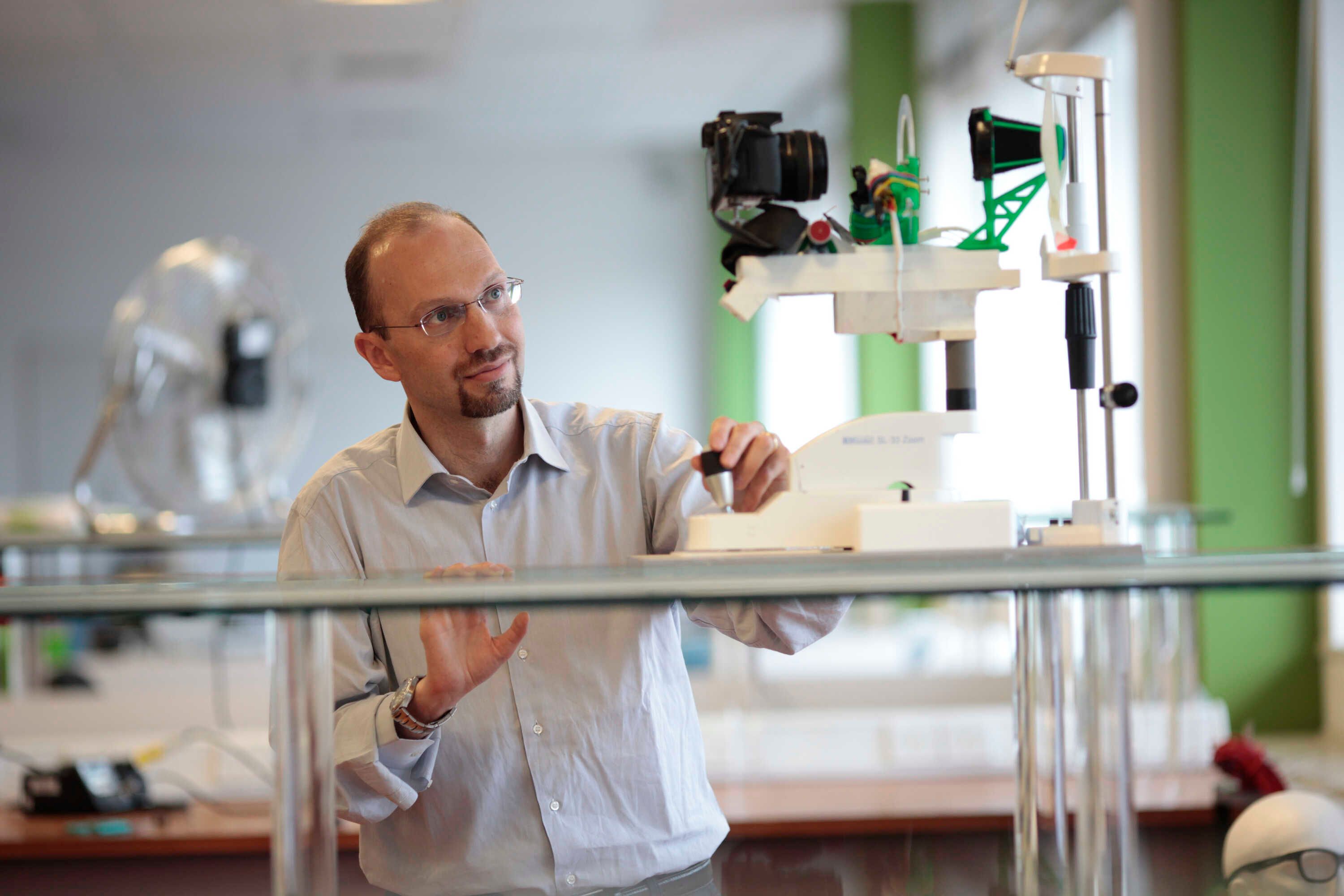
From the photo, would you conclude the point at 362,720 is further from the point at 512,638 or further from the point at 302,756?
the point at 302,756

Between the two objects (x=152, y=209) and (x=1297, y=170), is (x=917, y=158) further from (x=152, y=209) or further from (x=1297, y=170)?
(x=152, y=209)

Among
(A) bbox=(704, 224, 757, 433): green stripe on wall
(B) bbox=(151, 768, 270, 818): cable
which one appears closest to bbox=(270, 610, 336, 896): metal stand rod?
(B) bbox=(151, 768, 270, 818): cable

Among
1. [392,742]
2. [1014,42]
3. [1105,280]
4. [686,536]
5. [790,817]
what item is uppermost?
[1014,42]

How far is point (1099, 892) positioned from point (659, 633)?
536 mm

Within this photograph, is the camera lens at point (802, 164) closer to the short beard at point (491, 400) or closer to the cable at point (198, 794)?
the short beard at point (491, 400)

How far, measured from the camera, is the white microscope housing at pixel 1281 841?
0.91m

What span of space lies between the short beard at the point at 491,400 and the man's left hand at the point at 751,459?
0.26 metres

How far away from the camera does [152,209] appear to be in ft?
22.8

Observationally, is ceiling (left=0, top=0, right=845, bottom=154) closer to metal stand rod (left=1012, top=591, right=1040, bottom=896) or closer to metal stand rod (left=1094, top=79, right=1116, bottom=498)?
metal stand rod (left=1094, top=79, right=1116, bottom=498)

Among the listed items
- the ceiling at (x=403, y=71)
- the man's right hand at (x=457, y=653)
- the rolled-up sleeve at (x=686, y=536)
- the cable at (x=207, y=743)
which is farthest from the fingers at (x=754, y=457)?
the ceiling at (x=403, y=71)

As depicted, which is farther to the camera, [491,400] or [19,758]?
[19,758]

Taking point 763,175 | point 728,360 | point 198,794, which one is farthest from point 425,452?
point 728,360

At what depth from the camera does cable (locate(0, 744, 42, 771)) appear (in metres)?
2.06

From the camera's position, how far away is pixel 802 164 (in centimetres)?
95
